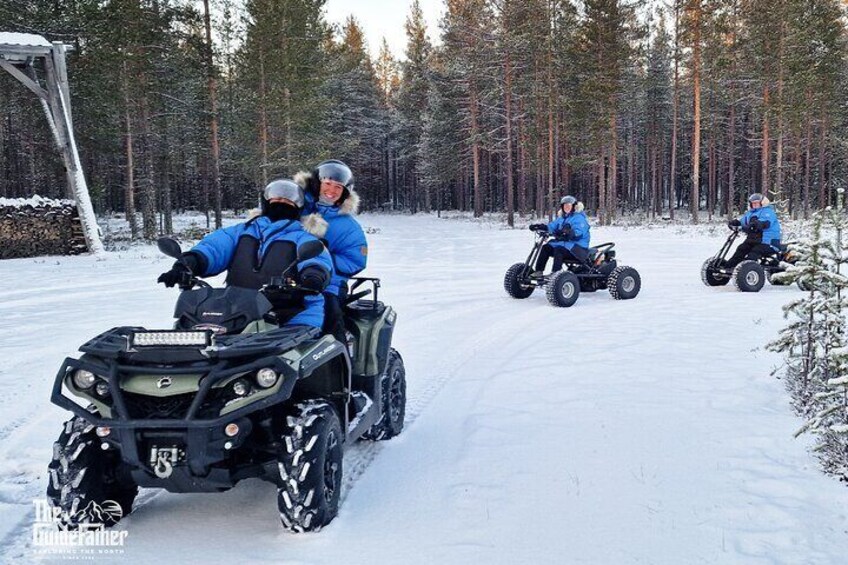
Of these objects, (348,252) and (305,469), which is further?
(348,252)

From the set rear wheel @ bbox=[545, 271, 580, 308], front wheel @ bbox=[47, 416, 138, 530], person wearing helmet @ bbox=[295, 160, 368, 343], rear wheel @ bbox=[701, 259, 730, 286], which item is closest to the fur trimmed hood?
person wearing helmet @ bbox=[295, 160, 368, 343]

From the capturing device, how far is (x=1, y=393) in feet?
20.0

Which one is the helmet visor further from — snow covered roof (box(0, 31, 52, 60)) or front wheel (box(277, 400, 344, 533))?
snow covered roof (box(0, 31, 52, 60))

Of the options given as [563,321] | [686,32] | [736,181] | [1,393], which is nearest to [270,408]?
[1,393]

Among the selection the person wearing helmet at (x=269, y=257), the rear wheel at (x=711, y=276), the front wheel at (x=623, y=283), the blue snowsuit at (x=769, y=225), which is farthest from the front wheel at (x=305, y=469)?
the blue snowsuit at (x=769, y=225)

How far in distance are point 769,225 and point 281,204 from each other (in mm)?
11364

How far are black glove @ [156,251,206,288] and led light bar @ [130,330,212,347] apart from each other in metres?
0.76

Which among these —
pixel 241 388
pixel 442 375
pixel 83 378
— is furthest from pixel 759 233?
pixel 83 378

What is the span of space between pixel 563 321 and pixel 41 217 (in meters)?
16.2

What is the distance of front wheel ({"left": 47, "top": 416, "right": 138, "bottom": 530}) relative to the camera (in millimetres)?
3221

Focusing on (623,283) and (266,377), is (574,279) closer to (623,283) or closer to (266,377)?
(623,283)

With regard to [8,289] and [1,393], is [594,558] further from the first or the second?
[8,289]

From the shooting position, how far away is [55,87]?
17.4 metres

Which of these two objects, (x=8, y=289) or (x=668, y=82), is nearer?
(x=8, y=289)
